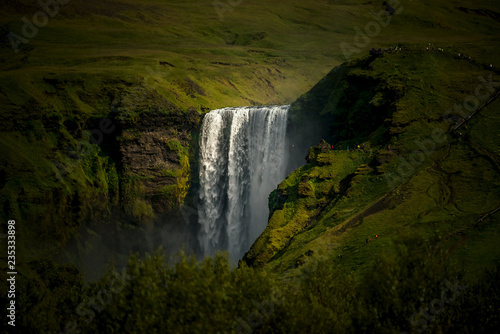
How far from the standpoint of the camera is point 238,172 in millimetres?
70500

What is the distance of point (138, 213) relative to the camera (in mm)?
68375

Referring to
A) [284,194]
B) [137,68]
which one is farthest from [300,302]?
[137,68]

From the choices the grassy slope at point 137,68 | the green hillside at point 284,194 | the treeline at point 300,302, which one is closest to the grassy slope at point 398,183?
the green hillside at point 284,194

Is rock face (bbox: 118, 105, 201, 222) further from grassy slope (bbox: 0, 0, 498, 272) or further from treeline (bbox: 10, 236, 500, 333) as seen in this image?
treeline (bbox: 10, 236, 500, 333)

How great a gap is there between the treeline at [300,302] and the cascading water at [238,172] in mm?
41111

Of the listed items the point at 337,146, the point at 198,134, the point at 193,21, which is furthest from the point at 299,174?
the point at 193,21

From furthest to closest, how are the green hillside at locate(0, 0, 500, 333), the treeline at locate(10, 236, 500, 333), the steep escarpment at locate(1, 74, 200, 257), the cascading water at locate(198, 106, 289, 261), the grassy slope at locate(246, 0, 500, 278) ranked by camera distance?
the cascading water at locate(198, 106, 289, 261)
the steep escarpment at locate(1, 74, 200, 257)
the grassy slope at locate(246, 0, 500, 278)
the green hillside at locate(0, 0, 500, 333)
the treeline at locate(10, 236, 500, 333)

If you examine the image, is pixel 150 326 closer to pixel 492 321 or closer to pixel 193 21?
pixel 492 321

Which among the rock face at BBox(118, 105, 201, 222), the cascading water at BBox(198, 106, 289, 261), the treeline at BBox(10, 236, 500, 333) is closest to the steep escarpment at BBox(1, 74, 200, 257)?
the rock face at BBox(118, 105, 201, 222)

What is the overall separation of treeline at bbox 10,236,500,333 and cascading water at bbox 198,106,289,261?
4111cm

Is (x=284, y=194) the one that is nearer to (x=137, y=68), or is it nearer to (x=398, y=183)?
(x=398, y=183)

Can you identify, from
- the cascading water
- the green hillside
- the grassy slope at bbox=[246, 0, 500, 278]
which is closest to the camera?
the green hillside

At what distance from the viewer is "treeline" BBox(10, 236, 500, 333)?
794 inches

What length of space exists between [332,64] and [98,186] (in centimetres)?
11596
